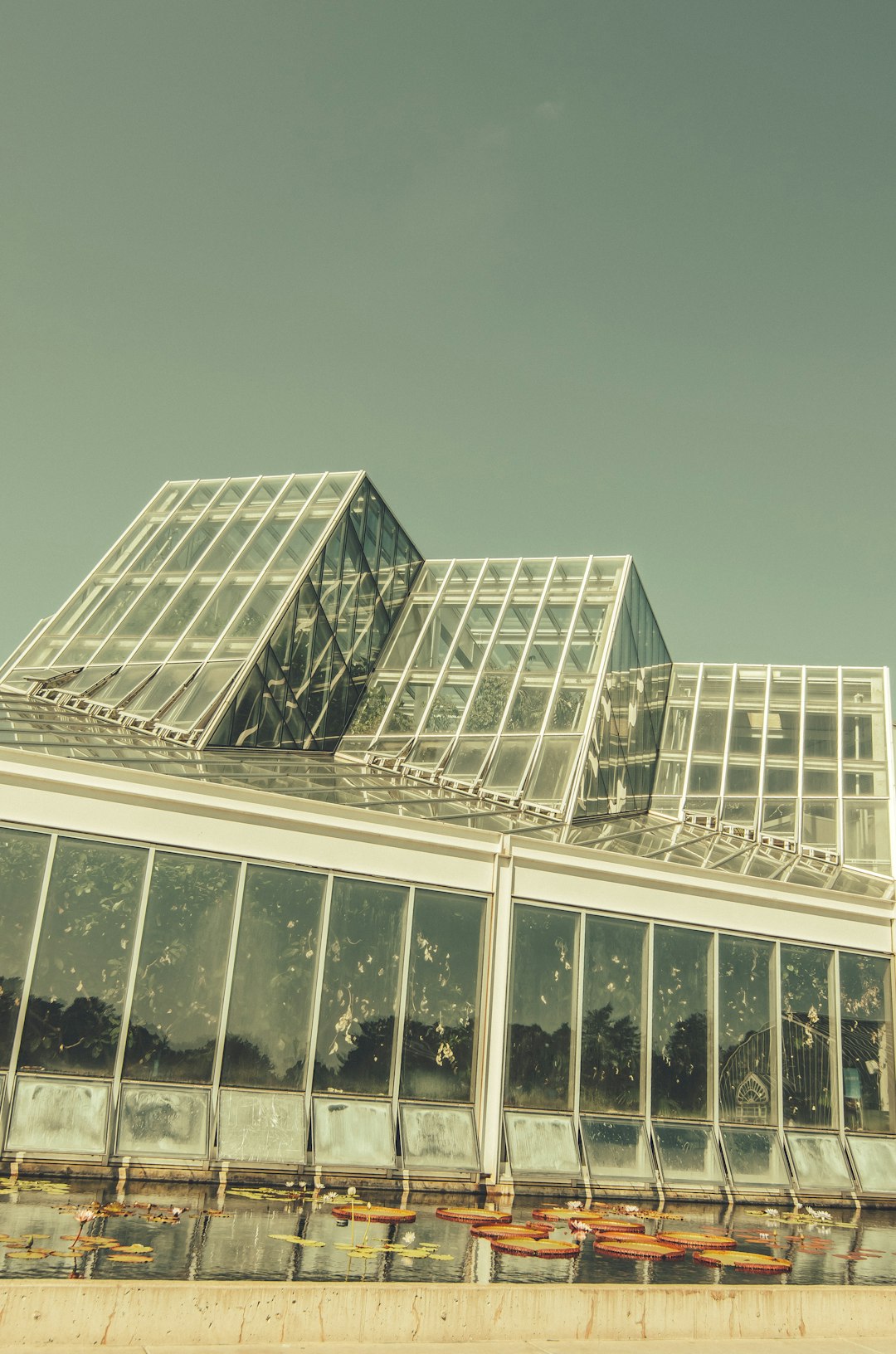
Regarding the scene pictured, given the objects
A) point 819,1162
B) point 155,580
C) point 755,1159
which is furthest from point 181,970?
point 155,580

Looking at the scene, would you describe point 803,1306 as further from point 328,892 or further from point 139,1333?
point 328,892

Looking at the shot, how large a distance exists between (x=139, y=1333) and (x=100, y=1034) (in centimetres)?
690

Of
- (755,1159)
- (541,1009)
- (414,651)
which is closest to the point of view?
(541,1009)

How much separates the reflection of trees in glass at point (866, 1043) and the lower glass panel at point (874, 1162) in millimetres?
200

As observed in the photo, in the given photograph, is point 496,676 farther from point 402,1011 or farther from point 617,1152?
point 617,1152

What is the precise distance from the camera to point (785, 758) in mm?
29047

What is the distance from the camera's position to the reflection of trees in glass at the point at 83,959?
43.3 feet

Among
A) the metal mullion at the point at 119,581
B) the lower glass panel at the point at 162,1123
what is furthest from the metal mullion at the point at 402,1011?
the metal mullion at the point at 119,581

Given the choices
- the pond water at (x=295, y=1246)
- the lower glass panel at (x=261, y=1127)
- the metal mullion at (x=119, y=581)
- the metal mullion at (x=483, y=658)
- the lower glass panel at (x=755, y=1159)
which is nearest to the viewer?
the pond water at (x=295, y=1246)

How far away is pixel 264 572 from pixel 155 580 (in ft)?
9.22

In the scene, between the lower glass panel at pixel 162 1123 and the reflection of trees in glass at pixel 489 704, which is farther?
the reflection of trees in glass at pixel 489 704

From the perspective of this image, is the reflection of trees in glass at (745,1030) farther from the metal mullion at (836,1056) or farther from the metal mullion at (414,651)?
the metal mullion at (414,651)

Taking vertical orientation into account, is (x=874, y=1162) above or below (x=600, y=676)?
below

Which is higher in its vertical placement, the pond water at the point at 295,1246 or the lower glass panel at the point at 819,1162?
the lower glass panel at the point at 819,1162
